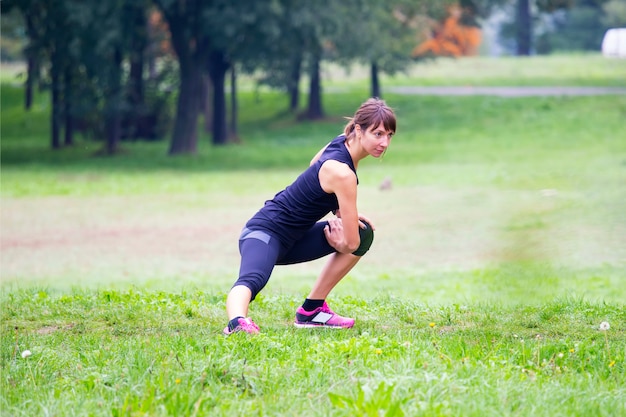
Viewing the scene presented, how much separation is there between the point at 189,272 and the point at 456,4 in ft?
119

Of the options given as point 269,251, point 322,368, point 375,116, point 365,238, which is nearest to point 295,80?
A: point 365,238

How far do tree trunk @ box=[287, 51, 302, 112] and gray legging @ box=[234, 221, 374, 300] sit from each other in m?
26.1

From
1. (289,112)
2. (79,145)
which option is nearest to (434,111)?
(289,112)

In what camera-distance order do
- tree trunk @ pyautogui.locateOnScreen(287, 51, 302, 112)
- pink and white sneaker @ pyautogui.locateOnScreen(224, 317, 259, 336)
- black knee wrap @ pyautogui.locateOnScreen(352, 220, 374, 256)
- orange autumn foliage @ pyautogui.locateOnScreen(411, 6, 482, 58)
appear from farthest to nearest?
orange autumn foliage @ pyautogui.locateOnScreen(411, 6, 482, 58) < tree trunk @ pyautogui.locateOnScreen(287, 51, 302, 112) < black knee wrap @ pyautogui.locateOnScreen(352, 220, 374, 256) < pink and white sneaker @ pyautogui.locateOnScreen(224, 317, 259, 336)

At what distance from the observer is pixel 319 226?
6438 millimetres

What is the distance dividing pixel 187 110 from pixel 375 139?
26163 millimetres

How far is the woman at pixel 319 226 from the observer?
5824 millimetres

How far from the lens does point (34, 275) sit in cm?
1303

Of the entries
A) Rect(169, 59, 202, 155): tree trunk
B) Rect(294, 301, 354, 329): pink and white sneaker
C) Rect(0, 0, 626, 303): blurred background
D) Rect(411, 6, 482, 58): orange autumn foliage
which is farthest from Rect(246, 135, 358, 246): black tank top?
Rect(411, 6, 482, 58): orange autumn foliage

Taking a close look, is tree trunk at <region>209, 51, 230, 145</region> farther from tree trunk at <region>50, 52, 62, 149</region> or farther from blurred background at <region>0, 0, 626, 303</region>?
tree trunk at <region>50, 52, 62, 149</region>

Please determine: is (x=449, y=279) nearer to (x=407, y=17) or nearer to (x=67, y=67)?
(x=67, y=67)

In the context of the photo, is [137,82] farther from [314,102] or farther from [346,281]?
[346,281]

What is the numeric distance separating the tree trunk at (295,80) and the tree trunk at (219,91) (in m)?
2.55

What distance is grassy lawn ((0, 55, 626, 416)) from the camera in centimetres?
425
